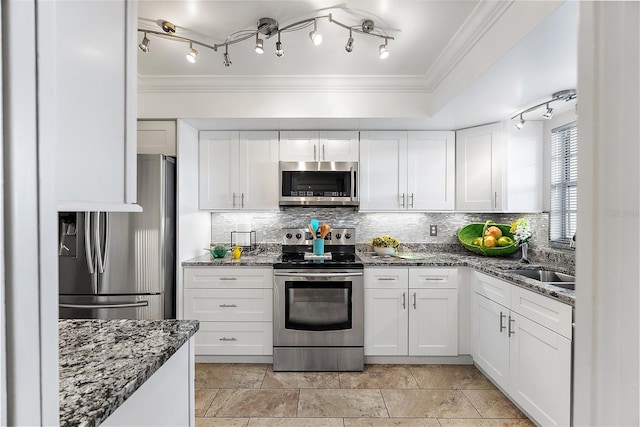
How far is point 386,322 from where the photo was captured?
2.95m

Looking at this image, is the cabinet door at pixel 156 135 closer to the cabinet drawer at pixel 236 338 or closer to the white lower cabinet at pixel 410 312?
the cabinet drawer at pixel 236 338

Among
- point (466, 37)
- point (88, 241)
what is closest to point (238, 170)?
point (88, 241)

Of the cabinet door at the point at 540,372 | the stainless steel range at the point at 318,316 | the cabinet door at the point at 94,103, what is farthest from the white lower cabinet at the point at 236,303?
the cabinet door at the point at 94,103

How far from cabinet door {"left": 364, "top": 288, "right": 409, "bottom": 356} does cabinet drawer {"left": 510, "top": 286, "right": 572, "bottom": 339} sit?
913 millimetres

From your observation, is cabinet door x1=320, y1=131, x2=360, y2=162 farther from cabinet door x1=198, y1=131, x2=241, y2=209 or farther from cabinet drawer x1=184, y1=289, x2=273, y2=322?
cabinet drawer x1=184, y1=289, x2=273, y2=322

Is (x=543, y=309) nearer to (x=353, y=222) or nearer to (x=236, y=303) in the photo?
(x=353, y=222)

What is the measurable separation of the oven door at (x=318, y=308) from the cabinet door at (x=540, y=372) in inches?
46.0

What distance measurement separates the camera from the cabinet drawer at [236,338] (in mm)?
2969

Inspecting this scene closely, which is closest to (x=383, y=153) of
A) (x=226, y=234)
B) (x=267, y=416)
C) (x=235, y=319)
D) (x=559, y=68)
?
(x=559, y=68)

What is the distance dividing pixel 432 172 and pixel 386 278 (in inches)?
47.3
